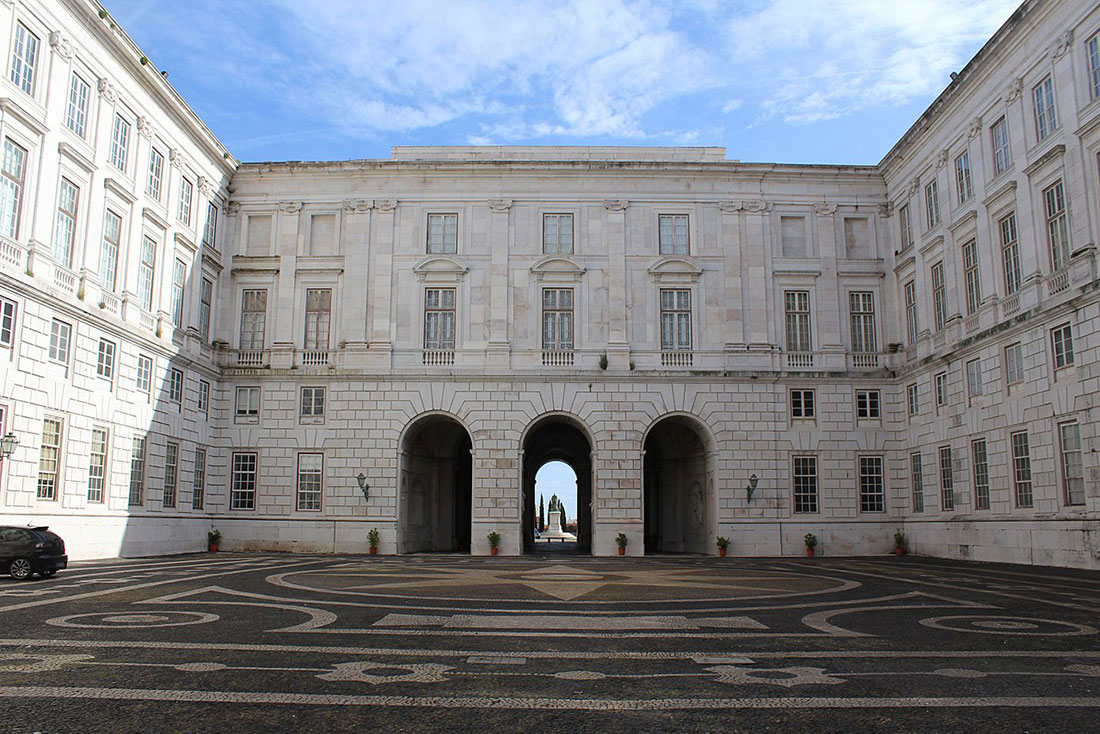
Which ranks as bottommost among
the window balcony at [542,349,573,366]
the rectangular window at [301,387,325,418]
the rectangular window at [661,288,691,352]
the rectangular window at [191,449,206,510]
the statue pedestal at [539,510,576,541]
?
the statue pedestal at [539,510,576,541]

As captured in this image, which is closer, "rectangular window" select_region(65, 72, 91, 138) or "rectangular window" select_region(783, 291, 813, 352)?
"rectangular window" select_region(65, 72, 91, 138)

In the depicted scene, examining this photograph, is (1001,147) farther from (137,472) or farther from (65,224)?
(137,472)

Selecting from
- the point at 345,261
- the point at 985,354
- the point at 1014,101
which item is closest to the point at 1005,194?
the point at 1014,101

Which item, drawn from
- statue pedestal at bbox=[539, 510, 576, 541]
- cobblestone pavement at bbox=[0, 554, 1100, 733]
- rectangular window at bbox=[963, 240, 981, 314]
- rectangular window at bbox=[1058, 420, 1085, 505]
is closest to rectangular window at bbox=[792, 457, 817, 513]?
rectangular window at bbox=[963, 240, 981, 314]

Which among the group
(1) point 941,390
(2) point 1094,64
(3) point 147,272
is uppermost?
(2) point 1094,64

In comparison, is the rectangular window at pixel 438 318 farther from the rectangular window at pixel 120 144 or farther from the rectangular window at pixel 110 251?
the rectangular window at pixel 120 144

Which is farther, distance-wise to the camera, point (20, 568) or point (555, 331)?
point (555, 331)

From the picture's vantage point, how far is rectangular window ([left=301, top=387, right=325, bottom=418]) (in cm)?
3647

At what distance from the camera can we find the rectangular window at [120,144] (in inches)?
1166

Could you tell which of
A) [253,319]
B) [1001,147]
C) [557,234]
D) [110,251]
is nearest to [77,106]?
[110,251]

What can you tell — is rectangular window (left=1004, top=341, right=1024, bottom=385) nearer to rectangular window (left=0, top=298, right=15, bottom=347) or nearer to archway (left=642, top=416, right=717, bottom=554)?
archway (left=642, top=416, right=717, bottom=554)

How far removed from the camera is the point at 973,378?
30.6m

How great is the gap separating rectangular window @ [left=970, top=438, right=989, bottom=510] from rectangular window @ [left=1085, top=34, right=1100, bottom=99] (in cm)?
1146

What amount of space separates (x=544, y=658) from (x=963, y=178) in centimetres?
2888
